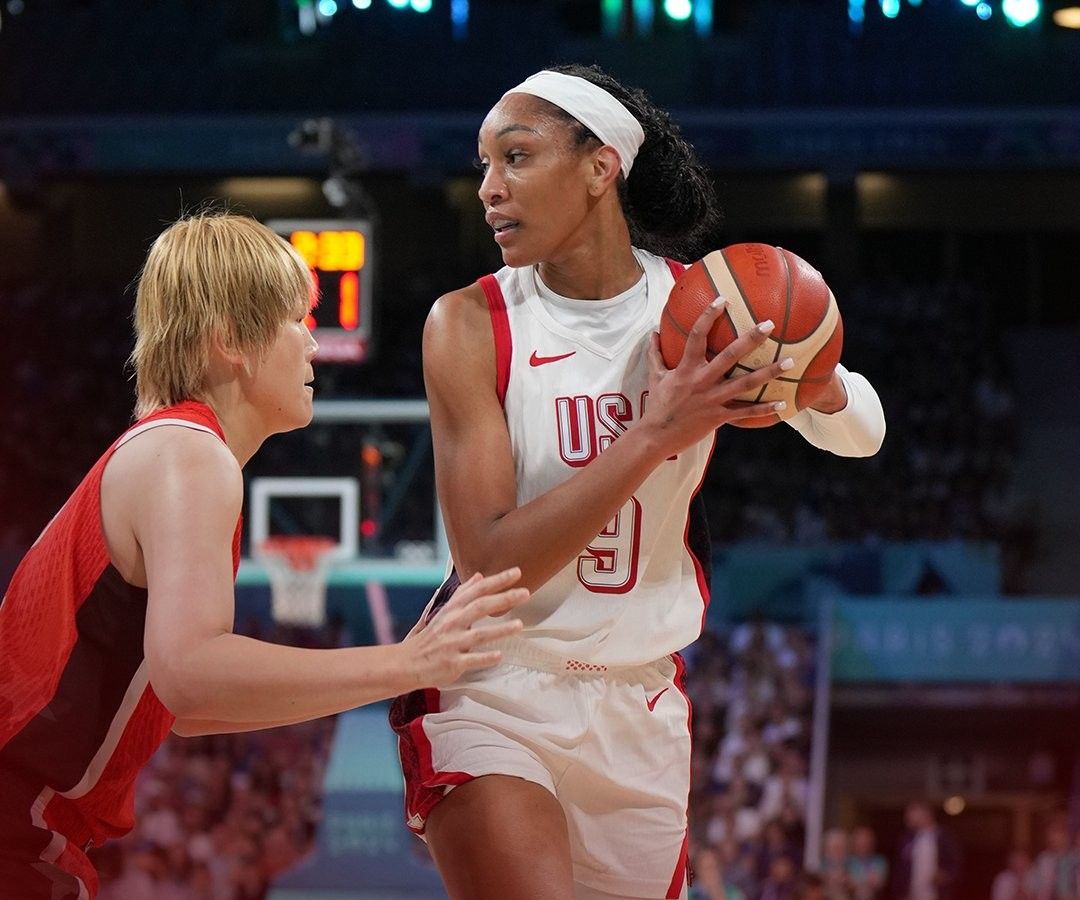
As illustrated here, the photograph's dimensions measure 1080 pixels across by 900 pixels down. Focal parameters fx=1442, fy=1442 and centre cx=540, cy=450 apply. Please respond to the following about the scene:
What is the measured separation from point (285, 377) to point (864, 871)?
7.80 m

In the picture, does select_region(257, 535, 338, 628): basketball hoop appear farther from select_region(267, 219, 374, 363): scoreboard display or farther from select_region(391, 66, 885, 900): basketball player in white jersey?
select_region(391, 66, 885, 900): basketball player in white jersey

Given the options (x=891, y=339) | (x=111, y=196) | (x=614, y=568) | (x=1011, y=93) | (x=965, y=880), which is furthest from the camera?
(x=111, y=196)

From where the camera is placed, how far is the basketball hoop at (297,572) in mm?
10125

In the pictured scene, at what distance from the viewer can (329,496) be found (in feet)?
35.0

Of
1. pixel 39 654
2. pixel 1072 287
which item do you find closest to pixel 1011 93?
pixel 1072 287

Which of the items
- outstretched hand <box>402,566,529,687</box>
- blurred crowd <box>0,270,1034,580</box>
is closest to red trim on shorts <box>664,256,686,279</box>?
outstretched hand <box>402,566,529,687</box>

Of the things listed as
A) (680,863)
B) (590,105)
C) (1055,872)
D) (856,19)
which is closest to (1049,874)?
(1055,872)

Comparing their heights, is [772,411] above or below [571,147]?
below

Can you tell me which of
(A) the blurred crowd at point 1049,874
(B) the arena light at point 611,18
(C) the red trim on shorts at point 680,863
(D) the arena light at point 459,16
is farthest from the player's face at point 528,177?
(B) the arena light at point 611,18

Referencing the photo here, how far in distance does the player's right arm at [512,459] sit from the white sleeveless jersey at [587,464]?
5cm

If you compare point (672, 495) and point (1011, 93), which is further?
point (1011, 93)

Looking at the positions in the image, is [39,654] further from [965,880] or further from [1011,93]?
[1011,93]

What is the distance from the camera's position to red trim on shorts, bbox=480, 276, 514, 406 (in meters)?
2.77

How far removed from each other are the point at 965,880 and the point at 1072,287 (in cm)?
776
